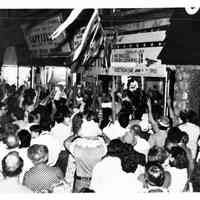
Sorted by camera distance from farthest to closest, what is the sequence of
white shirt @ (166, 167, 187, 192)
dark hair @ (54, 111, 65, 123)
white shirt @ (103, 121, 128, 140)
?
dark hair @ (54, 111, 65, 123)
white shirt @ (103, 121, 128, 140)
white shirt @ (166, 167, 187, 192)

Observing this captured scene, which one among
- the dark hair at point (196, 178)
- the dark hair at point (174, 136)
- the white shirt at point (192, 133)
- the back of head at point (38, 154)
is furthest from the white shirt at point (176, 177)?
the white shirt at point (192, 133)

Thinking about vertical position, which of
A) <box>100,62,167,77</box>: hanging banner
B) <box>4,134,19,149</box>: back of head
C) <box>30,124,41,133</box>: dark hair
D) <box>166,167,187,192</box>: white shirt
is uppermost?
<box>100,62,167,77</box>: hanging banner

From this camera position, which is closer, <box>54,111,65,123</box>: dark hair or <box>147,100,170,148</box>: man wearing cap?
<box>147,100,170,148</box>: man wearing cap

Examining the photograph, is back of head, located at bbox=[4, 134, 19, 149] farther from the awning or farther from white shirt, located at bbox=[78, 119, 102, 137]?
the awning

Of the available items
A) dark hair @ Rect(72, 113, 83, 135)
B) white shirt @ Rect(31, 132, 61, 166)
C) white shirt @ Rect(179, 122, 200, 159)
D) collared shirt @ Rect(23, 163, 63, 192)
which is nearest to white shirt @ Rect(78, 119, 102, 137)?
white shirt @ Rect(31, 132, 61, 166)

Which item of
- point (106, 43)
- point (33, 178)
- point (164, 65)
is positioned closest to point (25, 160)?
point (33, 178)

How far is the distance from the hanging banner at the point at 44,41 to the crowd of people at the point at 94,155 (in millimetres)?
4805

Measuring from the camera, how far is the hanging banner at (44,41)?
1195cm

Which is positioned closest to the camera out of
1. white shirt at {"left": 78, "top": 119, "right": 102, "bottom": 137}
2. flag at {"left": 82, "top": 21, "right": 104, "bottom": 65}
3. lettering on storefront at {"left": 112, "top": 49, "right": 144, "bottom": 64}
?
white shirt at {"left": 78, "top": 119, "right": 102, "bottom": 137}

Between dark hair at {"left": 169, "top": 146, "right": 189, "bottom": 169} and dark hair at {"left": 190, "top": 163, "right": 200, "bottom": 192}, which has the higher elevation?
dark hair at {"left": 169, "top": 146, "right": 189, "bottom": 169}

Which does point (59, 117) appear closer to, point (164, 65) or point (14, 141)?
point (14, 141)

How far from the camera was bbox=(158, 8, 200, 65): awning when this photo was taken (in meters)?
8.04

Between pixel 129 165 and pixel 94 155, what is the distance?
901mm

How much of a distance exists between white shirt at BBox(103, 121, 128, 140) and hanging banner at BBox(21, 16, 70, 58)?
232 inches
